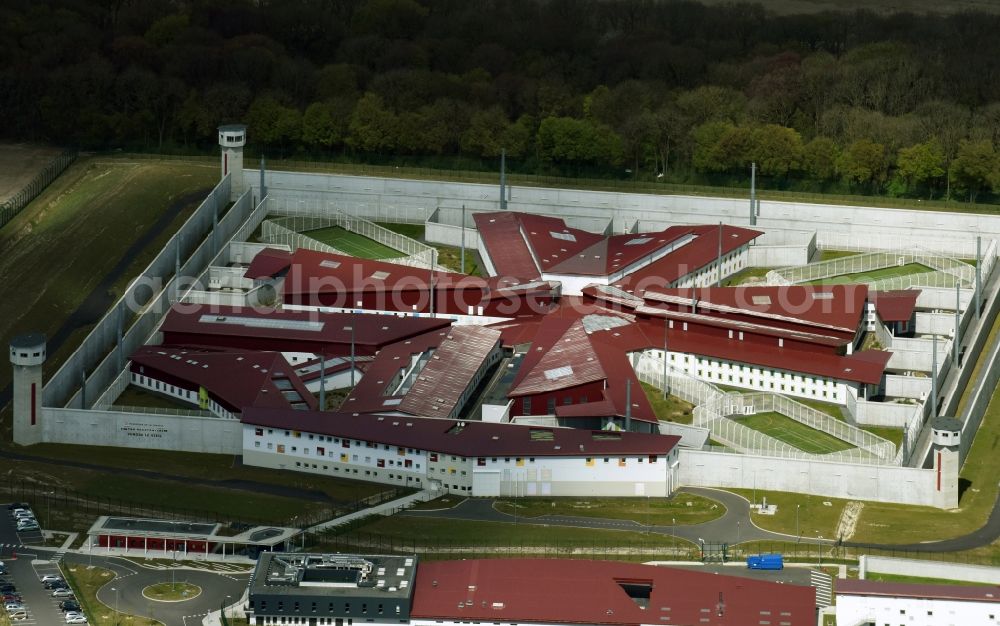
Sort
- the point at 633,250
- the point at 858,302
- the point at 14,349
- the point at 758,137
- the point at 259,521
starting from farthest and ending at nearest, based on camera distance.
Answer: the point at 758,137, the point at 633,250, the point at 858,302, the point at 14,349, the point at 259,521

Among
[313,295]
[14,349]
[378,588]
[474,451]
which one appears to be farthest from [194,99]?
[378,588]

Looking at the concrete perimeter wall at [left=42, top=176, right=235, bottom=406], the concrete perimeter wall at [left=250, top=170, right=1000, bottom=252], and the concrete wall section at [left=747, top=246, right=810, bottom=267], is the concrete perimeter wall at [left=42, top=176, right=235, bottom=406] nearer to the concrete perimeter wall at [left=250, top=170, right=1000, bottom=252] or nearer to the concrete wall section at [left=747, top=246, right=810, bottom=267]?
the concrete perimeter wall at [left=250, top=170, right=1000, bottom=252]

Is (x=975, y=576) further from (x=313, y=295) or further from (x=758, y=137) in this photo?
(x=758, y=137)

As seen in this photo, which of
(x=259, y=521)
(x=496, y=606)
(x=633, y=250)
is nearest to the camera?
(x=496, y=606)

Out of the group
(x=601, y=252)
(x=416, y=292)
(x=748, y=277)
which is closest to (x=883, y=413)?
(x=748, y=277)

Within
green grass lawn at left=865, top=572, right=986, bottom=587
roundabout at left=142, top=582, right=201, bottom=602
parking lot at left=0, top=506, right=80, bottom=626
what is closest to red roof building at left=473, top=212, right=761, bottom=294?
green grass lawn at left=865, top=572, right=986, bottom=587

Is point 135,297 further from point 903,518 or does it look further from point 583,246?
point 903,518
